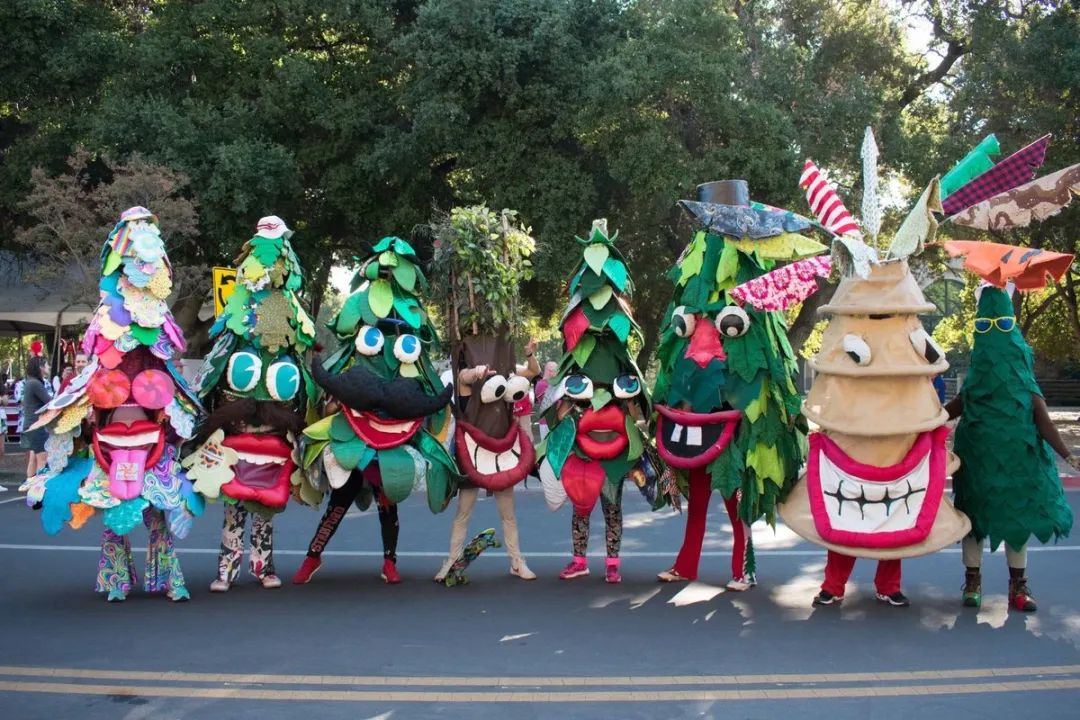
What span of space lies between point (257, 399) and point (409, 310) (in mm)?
1197

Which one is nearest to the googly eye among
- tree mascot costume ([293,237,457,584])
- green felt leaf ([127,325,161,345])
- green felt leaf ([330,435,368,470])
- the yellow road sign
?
tree mascot costume ([293,237,457,584])

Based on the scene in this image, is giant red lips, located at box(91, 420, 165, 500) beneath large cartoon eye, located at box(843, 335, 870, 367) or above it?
beneath

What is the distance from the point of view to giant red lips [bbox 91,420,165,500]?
6.93m

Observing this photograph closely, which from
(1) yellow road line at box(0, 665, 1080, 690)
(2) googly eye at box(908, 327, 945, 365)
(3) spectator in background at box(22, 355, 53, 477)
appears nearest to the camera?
(1) yellow road line at box(0, 665, 1080, 690)

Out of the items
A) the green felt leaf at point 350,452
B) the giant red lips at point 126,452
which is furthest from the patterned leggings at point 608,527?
the giant red lips at point 126,452

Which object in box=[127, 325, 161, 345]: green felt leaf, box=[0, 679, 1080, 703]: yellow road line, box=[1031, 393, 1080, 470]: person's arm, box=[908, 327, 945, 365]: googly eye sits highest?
box=[127, 325, 161, 345]: green felt leaf

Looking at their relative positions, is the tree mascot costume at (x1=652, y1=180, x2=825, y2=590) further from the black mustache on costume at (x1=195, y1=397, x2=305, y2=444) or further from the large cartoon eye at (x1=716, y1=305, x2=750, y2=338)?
the black mustache on costume at (x1=195, y1=397, x2=305, y2=444)

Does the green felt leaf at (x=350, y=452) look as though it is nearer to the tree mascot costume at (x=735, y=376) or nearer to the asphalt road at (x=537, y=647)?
the asphalt road at (x=537, y=647)

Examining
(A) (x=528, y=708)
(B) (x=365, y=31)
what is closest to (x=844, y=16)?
(B) (x=365, y=31)

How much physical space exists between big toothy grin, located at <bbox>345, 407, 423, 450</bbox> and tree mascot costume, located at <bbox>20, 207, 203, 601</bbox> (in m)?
1.07

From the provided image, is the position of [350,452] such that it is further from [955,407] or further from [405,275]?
[955,407]

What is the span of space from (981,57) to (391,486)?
15.8 meters

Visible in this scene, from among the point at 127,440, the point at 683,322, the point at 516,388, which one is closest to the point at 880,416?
the point at 683,322

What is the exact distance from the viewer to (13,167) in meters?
19.4
